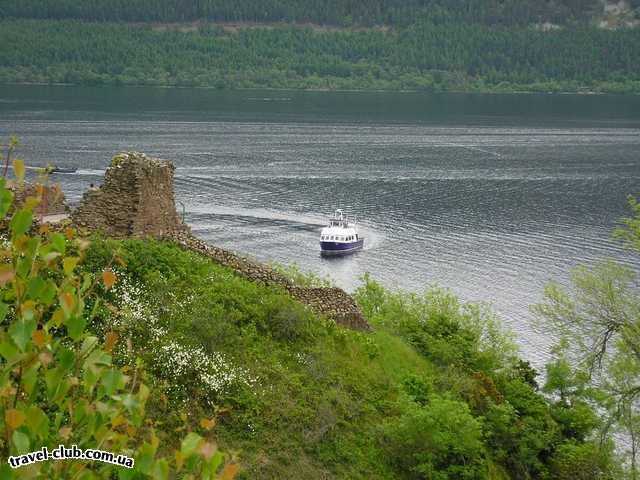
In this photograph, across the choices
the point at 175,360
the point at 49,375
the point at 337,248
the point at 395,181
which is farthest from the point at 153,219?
the point at 395,181

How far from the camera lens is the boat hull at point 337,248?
248 feet

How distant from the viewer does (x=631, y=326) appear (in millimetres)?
31016

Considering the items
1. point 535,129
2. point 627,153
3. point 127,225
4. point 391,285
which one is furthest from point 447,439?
point 535,129

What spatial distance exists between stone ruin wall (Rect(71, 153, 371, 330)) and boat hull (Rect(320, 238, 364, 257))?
1763 inches

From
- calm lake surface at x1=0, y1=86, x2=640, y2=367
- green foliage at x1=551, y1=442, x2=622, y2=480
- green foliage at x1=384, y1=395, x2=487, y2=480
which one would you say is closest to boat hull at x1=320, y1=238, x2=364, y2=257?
calm lake surface at x1=0, y1=86, x2=640, y2=367

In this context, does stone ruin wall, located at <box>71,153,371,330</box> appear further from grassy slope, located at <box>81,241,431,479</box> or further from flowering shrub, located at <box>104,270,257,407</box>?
flowering shrub, located at <box>104,270,257,407</box>

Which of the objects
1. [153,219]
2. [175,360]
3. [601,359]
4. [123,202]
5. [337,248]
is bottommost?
[337,248]

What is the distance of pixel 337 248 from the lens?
75750 mm

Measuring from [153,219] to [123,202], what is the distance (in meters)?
1.10

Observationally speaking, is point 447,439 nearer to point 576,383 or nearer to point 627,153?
point 576,383

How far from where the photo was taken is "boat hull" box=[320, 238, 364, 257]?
7562 cm

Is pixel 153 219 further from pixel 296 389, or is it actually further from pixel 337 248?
pixel 337 248

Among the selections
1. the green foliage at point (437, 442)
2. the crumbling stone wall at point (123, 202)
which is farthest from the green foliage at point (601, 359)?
the crumbling stone wall at point (123, 202)

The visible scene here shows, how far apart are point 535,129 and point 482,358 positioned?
14274cm
